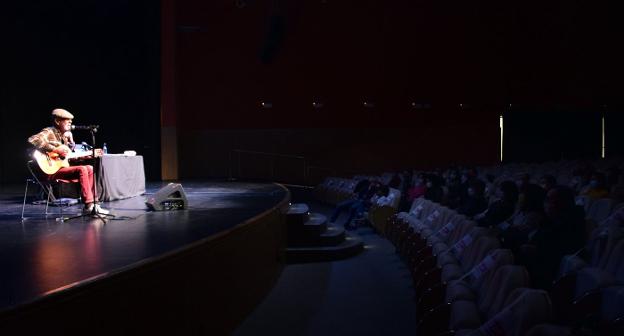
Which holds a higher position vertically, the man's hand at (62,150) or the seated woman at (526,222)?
the man's hand at (62,150)

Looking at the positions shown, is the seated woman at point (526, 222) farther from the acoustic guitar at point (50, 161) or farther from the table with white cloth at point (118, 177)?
the table with white cloth at point (118, 177)

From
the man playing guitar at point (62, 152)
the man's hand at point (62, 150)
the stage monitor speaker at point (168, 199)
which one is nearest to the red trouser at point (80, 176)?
the man playing guitar at point (62, 152)

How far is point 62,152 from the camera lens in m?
4.57

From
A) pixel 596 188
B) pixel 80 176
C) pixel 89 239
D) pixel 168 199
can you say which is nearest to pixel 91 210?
pixel 80 176

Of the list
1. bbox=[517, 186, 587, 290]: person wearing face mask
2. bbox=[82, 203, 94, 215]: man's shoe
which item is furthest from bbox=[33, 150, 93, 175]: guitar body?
bbox=[517, 186, 587, 290]: person wearing face mask

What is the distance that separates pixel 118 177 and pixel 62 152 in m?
1.75

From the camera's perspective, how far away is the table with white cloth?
19.2 feet

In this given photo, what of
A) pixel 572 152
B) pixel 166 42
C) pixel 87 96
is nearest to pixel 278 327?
pixel 87 96

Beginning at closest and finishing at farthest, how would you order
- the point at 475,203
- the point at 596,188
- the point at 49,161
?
the point at 49,161, the point at 596,188, the point at 475,203

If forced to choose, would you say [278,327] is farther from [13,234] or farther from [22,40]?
[22,40]

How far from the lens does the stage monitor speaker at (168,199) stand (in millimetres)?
5164

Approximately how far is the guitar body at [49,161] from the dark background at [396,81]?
6.84 meters

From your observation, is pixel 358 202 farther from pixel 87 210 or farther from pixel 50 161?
pixel 50 161

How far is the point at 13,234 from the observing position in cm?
378
